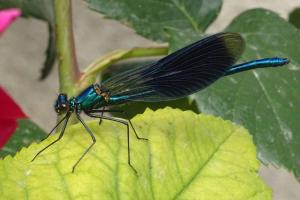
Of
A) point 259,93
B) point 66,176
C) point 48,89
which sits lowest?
point 48,89

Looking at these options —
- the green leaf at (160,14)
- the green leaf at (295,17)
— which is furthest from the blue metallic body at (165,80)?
the green leaf at (295,17)

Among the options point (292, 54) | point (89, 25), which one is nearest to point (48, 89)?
point (89, 25)

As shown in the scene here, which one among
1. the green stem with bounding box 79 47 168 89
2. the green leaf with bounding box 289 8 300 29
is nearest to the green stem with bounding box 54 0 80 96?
the green stem with bounding box 79 47 168 89

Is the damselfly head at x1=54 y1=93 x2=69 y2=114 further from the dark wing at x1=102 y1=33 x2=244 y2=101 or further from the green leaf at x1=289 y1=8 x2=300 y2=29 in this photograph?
the green leaf at x1=289 y1=8 x2=300 y2=29

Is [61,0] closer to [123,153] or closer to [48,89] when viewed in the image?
[123,153]

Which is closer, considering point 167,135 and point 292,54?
point 167,135

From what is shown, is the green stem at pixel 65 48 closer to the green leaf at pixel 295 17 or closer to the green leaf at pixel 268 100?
the green leaf at pixel 268 100

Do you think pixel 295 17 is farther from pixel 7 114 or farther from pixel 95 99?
pixel 7 114
